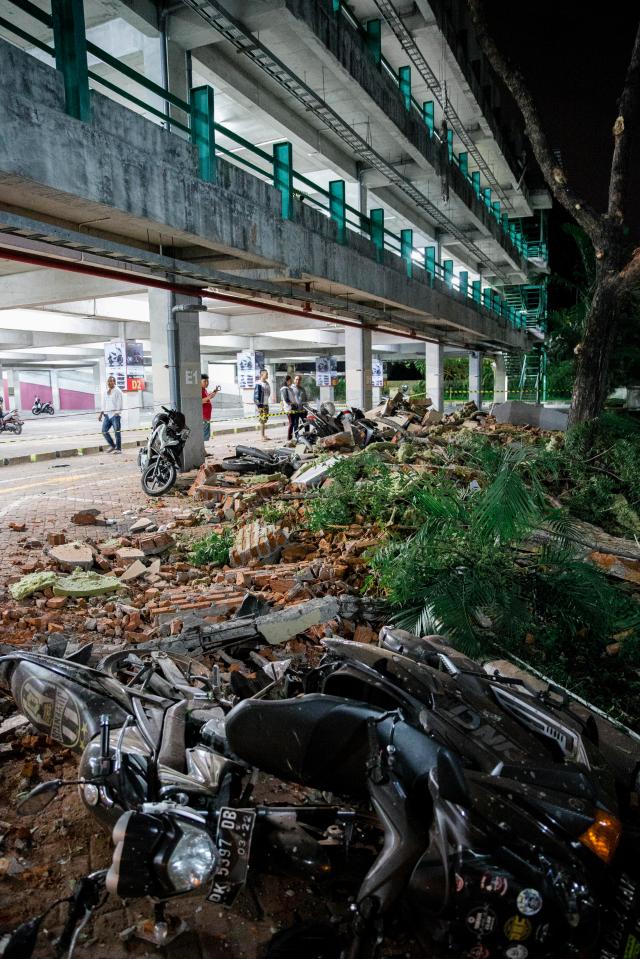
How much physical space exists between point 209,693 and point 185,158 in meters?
7.57

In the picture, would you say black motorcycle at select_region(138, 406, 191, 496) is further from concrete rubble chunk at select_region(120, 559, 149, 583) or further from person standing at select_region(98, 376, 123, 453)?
person standing at select_region(98, 376, 123, 453)

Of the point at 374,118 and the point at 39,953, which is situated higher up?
the point at 374,118

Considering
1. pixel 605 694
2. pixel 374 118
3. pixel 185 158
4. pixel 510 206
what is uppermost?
pixel 510 206

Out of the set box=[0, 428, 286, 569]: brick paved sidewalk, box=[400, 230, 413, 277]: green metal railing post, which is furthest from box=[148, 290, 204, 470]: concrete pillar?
box=[400, 230, 413, 277]: green metal railing post

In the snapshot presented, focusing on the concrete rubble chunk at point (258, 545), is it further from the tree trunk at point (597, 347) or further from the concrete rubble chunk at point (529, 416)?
the concrete rubble chunk at point (529, 416)

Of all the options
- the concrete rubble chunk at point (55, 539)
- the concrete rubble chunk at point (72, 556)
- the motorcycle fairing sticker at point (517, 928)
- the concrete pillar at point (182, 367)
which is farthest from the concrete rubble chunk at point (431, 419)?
the motorcycle fairing sticker at point (517, 928)

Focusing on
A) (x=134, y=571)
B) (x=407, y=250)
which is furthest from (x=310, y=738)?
(x=407, y=250)

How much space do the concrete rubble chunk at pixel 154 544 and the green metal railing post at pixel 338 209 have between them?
841 centimetres

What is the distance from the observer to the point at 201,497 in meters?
11.1

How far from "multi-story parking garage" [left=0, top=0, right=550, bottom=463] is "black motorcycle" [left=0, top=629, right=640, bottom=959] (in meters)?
5.68

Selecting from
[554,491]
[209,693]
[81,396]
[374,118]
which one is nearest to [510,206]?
[374,118]

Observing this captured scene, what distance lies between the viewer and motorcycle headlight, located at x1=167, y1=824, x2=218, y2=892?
2.29 m

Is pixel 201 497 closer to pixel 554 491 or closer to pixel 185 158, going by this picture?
pixel 185 158

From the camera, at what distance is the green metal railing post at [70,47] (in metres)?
6.67
